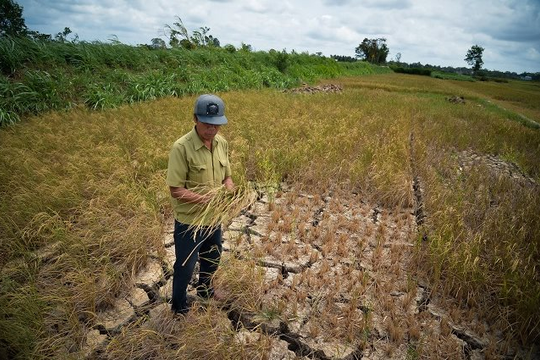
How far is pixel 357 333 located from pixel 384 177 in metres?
2.53

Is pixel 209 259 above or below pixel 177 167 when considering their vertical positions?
below

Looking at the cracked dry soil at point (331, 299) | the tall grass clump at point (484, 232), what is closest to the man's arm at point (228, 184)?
the cracked dry soil at point (331, 299)

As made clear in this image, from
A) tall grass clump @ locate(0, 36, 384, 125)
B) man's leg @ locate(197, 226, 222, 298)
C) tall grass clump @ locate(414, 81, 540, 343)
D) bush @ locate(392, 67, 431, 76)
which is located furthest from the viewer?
bush @ locate(392, 67, 431, 76)

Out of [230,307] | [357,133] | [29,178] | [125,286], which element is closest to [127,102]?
[29,178]

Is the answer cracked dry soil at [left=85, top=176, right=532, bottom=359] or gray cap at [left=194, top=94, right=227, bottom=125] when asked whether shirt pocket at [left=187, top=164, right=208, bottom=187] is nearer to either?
gray cap at [left=194, top=94, right=227, bottom=125]

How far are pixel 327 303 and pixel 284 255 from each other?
664 mm

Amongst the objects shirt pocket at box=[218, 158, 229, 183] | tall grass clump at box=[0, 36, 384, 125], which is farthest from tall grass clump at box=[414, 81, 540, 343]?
tall grass clump at box=[0, 36, 384, 125]

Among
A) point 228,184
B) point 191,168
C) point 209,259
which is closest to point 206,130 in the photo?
point 191,168

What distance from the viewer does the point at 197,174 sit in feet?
6.53

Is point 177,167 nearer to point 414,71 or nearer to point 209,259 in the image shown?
point 209,259

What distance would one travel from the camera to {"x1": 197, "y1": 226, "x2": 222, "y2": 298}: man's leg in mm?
2238

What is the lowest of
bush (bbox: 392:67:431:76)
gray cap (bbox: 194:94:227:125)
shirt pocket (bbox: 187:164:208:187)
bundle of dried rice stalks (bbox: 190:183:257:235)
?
bundle of dried rice stalks (bbox: 190:183:257:235)

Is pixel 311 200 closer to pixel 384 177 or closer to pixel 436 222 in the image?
pixel 384 177

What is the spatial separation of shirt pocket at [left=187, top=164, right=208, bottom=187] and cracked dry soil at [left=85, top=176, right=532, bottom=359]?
36.7 inches
